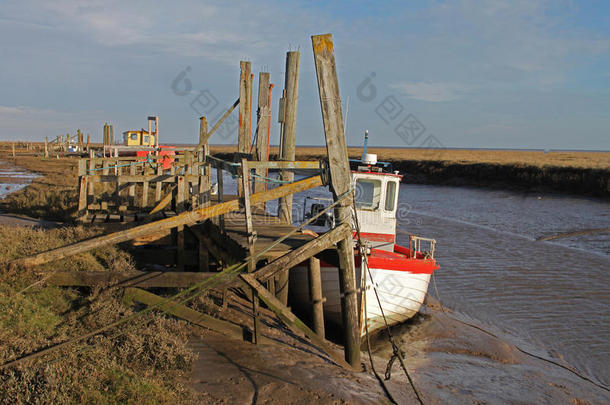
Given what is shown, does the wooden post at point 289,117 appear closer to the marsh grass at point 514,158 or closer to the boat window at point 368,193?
the boat window at point 368,193

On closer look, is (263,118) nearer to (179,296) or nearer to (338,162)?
(338,162)

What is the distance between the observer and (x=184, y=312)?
6.59 metres

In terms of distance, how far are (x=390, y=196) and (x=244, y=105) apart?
158 inches

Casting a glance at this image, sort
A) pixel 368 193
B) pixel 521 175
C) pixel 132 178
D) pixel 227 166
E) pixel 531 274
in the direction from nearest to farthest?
1. pixel 227 166
2. pixel 368 193
3. pixel 132 178
4. pixel 531 274
5. pixel 521 175

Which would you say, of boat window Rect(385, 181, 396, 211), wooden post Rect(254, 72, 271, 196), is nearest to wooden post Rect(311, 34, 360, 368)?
boat window Rect(385, 181, 396, 211)

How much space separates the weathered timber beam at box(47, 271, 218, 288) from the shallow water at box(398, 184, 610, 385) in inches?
264

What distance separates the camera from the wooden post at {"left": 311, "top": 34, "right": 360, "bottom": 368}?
6.19 m

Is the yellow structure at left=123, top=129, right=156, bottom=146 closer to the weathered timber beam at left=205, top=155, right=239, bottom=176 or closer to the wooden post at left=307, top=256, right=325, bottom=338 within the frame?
the weathered timber beam at left=205, top=155, right=239, bottom=176

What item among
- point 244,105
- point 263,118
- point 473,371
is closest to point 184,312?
point 473,371

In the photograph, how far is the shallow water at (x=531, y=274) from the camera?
9648 millimetres

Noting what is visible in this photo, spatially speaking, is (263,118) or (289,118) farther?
(263,118)

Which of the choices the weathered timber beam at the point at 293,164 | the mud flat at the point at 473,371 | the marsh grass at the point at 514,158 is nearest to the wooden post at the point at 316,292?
the mud flat at the point at 473,371

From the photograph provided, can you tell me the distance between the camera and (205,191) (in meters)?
10.7

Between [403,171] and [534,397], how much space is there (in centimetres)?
4517
